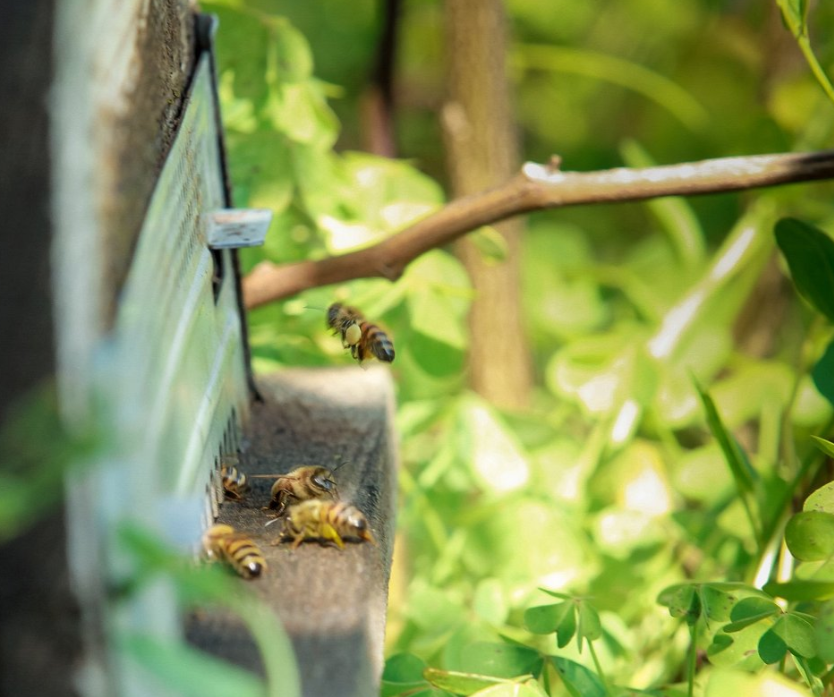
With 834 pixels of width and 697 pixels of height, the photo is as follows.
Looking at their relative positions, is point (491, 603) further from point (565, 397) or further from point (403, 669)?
point (565, 397)

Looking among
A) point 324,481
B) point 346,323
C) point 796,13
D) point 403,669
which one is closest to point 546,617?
point 403,669

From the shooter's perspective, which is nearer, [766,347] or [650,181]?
[650,181]

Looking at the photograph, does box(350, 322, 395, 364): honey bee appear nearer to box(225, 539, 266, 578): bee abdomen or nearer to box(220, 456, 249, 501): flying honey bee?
box(220, 456, 249, 501): flying honey bee

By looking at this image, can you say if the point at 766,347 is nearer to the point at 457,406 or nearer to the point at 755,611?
the point at 457,406

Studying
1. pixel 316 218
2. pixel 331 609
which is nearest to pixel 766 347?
pixel 316 218

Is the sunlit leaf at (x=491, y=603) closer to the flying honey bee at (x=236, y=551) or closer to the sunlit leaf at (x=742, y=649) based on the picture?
the sunlit leaf at (x=742, y=649)

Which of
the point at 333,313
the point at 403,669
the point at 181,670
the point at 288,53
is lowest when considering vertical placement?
the point at 403,669

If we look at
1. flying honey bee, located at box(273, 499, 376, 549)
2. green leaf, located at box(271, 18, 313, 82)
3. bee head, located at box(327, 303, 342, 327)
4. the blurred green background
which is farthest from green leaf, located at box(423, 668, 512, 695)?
green leaf, located at box(271, 18, 313, 82)
